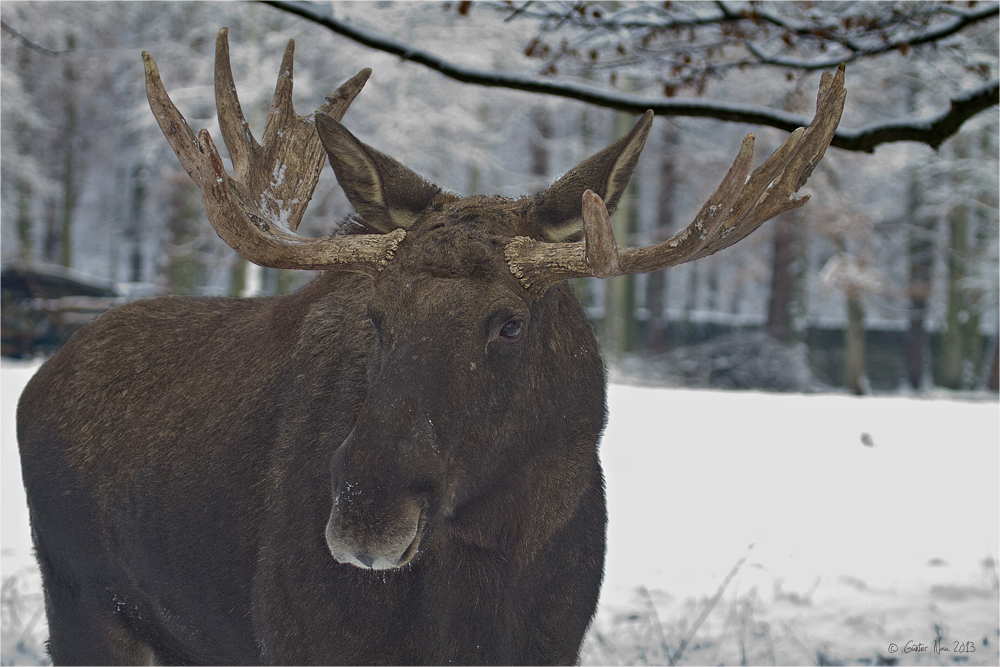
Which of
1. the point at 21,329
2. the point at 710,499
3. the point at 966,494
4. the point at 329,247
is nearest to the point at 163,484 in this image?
the point at 329,247

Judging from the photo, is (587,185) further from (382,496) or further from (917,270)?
(917,270)

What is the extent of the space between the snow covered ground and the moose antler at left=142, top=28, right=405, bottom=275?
307 cm

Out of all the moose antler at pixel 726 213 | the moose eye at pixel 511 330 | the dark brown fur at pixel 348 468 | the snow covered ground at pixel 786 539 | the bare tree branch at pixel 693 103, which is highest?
the bare tree branch at pixel 693 103

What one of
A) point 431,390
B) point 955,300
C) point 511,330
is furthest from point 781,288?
point 431,390

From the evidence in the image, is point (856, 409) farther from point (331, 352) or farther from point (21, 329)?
point (21, 329)

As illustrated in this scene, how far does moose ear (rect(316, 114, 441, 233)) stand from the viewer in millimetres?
2803

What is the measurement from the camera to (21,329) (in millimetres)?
15766

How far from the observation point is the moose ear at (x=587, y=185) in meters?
2.69

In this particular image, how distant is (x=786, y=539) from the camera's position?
6609mm

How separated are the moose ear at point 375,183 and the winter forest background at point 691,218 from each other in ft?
1.92

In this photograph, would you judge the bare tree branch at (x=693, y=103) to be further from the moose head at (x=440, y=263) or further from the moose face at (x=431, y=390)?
the moose face at (x=431, y=390)

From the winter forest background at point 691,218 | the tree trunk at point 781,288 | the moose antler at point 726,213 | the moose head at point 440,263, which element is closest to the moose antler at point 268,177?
the moose head at point 440,263

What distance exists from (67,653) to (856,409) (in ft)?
34.7

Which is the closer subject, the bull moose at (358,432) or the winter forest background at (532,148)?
the bull moose at (358,432)
